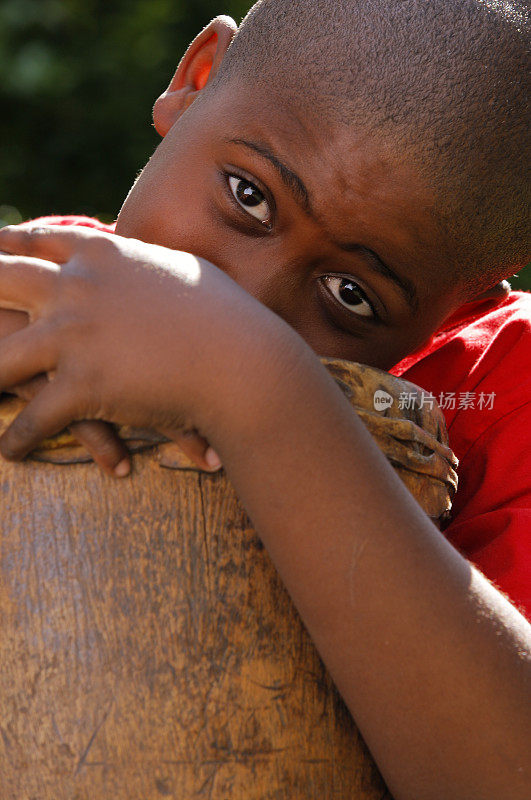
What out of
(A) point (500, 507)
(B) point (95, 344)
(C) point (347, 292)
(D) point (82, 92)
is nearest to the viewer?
(B) point (95, 344)

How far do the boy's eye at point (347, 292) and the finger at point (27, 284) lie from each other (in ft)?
2.60

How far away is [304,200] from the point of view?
1.71 m

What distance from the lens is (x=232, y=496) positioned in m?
1.21

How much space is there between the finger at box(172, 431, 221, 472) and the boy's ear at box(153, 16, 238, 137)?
1.21 metres

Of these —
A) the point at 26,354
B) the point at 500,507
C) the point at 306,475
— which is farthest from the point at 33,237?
the point at 500,507

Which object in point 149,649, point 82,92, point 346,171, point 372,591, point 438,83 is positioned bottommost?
point 82,92

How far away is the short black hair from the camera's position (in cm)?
170

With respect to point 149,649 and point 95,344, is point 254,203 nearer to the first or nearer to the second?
point 95,344

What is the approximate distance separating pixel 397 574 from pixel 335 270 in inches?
32.5

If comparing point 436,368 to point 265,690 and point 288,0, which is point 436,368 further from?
point 265,690

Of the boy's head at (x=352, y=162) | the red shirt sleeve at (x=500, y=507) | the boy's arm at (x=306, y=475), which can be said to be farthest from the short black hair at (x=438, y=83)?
the boy's arm at (x=306, y=475)

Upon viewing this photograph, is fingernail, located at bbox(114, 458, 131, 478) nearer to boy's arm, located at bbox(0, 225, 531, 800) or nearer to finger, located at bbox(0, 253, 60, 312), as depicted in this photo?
boy's arm, located at bbox(0, 225, 531, 800)

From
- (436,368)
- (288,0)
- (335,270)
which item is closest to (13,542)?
(335,270)

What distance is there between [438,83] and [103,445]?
1000 millimetres
